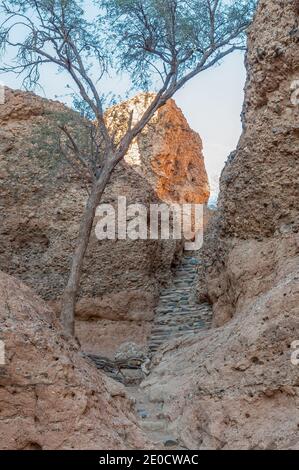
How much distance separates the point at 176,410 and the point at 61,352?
2237 millimetres

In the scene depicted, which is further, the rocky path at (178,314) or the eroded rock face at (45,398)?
the rocky path at (178,314)

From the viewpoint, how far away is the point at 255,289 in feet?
25.5

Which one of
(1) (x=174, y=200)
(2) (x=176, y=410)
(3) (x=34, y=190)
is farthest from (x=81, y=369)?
(1) (x=174, y=200)

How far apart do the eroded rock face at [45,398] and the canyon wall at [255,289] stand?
1188 millimetres

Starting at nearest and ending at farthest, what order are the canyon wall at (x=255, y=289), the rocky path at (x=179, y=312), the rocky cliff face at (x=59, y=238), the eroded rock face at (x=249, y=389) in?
the eroded rock face at (x=249, y=389)
the canyon wall at (x=255, y=289)
the rocky path at (x=179, y=312)
the rocky cliff face at (x=59, y=238)

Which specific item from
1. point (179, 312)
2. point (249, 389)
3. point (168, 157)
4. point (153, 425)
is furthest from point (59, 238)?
point (249, 389)

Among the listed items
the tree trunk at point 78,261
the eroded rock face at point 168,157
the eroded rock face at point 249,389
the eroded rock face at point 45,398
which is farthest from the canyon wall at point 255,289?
the eroded rock face at point 168,157

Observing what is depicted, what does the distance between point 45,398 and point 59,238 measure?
921cm

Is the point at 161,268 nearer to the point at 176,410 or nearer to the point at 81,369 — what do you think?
the point at 176,410

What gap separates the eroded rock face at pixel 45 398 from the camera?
3.58m

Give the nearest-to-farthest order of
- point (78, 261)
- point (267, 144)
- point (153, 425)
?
1. point (153, 425)
2. point (267, 144)
3. point (78, 261)

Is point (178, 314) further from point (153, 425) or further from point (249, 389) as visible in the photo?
point (249, 389)

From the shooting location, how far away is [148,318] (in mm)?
12109

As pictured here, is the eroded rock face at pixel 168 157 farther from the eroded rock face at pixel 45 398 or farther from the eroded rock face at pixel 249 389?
the eroded rock face at pixel 45 398
